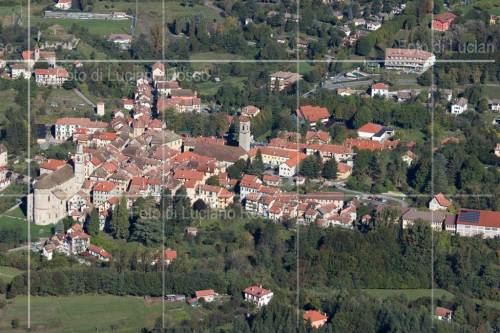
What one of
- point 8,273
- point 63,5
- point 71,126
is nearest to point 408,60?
point 71,126

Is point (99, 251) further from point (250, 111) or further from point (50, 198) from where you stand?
point (250, 111)

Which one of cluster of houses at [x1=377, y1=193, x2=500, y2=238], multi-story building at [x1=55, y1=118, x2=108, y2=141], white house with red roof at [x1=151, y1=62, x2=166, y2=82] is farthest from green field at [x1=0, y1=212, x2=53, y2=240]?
white house with red roof at [x1=151, y1=62, x2=166, y2=82]

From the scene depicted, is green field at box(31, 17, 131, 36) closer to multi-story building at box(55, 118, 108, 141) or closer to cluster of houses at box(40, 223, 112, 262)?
multi-story building at box(55, 118, 108, 141)

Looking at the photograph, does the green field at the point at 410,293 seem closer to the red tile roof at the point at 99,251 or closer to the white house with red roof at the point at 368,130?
the red tile roof at the point at 99,251

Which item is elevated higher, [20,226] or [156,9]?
[156,9]

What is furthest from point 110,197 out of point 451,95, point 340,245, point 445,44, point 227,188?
point 445,44

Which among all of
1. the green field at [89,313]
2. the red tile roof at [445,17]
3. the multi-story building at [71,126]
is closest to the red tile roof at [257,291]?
the green field at [89,313]

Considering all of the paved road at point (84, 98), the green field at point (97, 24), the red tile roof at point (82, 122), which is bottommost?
the red tile roof at point (82, 122)
